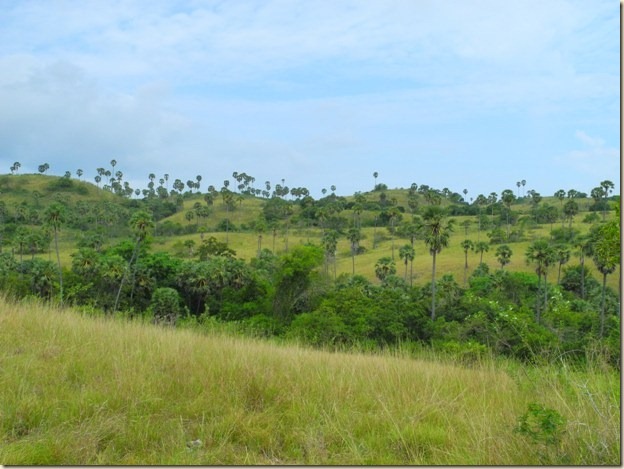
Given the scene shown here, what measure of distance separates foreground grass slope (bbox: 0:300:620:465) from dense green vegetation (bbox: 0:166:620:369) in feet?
3.25

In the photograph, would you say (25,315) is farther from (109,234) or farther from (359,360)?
(109,234)

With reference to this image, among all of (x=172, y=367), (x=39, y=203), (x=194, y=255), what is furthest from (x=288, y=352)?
(x=39, y=203)

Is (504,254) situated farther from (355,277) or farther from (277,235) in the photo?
Result: (277,235)

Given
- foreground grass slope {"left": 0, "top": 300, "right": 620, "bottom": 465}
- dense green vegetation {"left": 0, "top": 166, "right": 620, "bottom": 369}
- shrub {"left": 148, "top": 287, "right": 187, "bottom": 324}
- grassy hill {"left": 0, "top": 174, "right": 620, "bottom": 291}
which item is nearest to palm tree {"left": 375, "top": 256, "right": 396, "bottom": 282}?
dense green vegetation {"left": 0, "top": 166, "right": 620, "bottom": 369}

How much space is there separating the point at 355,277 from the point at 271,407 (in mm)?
69335

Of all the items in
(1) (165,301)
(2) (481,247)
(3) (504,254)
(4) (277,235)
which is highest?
(4) (277,235)

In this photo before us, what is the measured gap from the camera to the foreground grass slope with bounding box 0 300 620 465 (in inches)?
157

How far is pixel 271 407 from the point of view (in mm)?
4938

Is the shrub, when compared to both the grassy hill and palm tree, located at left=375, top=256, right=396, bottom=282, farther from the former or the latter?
palm tree, located at left=375, top=256, right=396, bottom=282

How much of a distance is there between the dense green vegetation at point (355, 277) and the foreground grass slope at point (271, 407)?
0.99 m

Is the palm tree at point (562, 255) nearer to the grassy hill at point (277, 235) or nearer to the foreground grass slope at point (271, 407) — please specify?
the grassy hill at point (277, 235)

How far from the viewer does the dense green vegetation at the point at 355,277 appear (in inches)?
1011

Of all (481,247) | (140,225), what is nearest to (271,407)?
(140,225)

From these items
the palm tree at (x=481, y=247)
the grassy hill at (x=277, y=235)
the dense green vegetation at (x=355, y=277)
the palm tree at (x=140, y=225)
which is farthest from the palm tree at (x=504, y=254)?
the palm tree at (x=140, y=225)
